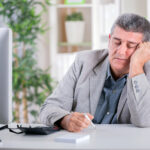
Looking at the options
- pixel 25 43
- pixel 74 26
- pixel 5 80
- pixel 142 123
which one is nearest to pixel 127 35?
pixel 142 123

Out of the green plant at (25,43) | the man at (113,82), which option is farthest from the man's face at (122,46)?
the green plant at (25,43)

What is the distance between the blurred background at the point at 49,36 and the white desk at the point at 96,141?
2151 mm

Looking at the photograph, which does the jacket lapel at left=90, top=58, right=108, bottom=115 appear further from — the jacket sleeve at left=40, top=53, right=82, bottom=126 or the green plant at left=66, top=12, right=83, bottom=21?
the green plant at left=66, top=12, right=83, bottom=21

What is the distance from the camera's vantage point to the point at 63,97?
2129 millimetres

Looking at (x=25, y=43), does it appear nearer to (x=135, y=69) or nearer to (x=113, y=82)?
(x=113, y=82)

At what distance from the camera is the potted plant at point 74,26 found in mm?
4336

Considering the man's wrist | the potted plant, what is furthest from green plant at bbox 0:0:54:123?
the man's wrist

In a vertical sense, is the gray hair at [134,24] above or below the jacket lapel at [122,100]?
above

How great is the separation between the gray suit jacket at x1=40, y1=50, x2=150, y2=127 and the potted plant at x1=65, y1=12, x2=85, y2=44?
6.84 ft

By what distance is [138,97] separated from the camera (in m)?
1.89

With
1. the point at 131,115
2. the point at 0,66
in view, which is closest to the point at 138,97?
the point at 131,115

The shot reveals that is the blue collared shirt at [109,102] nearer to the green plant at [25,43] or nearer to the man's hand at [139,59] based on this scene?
the man's hand at [139,59]

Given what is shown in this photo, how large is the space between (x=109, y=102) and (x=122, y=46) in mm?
334

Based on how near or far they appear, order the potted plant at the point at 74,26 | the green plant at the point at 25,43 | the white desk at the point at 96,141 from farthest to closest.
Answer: the potted plant at the point at 74,26 < the green plant at the point at 25,43 < the white desk at the point at 96,141
